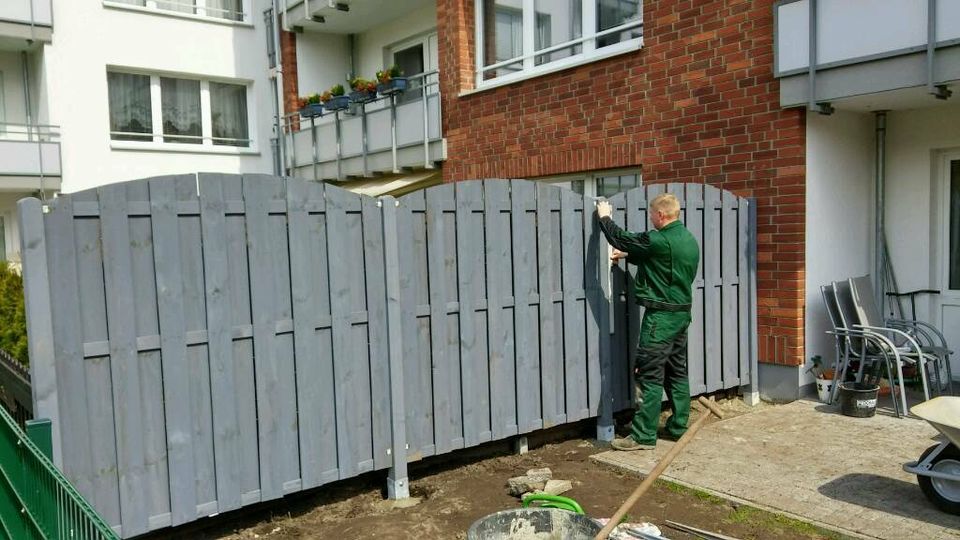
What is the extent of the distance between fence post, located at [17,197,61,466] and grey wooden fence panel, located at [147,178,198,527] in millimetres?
534

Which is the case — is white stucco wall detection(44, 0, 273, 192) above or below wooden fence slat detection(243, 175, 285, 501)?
above

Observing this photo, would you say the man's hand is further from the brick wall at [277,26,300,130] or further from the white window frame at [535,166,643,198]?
the brick wall at [277,26,300,130]

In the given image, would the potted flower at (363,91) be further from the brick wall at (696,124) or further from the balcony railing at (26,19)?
the balcony railing at (26,19)

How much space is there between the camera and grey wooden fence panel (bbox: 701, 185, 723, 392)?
686cm

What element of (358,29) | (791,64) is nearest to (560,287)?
(791,64)

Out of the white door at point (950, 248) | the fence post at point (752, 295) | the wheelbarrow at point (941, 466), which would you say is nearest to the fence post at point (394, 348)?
the wheelbarrow at point (941, 466)

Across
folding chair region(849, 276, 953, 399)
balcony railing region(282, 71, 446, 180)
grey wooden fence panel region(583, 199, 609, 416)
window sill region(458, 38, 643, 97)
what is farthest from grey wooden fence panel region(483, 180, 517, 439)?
balcony railing region(282, 71, 446, 180)

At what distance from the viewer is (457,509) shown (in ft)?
15.9

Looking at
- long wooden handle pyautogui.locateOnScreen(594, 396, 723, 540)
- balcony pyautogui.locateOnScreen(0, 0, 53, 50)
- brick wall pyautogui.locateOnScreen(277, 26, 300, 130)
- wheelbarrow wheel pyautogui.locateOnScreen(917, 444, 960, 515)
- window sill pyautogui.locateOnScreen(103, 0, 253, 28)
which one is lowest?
wheelbarrow wheel pyautogui.locateOnScreen(917, 444, 960, 515)

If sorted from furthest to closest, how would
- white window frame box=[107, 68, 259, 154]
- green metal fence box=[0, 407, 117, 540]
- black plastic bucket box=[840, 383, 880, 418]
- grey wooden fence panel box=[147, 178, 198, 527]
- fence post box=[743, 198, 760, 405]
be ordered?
white window frame box=[107, 68, 259, 154] < fence post box=[743, 198, 760, 405] < black plastic bucket box=[840, 383, 880, 418] < grey wooden fence panel box=[147, 178, 198, 527] < green metal fence box=[0, 407, 117, 540]

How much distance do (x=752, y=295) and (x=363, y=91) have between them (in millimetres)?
8027

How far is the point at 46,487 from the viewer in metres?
2.74

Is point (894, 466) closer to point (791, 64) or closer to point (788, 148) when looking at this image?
point (788, 148)

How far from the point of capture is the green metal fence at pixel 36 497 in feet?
7.63
